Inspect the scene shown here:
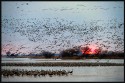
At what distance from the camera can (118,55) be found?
55.8 m

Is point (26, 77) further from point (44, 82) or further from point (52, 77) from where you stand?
point (44, 82)

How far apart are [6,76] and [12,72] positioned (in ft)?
3.43

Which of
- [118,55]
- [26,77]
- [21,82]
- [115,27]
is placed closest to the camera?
[21,82]

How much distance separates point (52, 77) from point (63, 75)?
1567mm

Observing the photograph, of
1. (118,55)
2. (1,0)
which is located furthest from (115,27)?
(118,55)

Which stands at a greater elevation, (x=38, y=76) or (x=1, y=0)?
(x=1, y=0)

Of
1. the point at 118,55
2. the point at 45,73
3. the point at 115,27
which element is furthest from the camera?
the point at 118,55

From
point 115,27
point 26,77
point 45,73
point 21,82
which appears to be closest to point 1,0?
point 21,82

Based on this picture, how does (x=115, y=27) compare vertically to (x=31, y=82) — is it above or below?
above

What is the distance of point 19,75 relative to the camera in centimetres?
2614

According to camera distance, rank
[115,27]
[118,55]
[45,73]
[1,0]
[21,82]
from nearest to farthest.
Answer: [1,0], [21,82], [45,73], [115,27], [118,55]

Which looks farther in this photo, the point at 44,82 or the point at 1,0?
the point at 44,82

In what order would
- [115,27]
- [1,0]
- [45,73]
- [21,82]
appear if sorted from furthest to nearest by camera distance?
1. [115,27]
2. [45,73]
3. [21,82]
4. [1,0]

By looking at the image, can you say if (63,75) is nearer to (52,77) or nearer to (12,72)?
(52,77)
